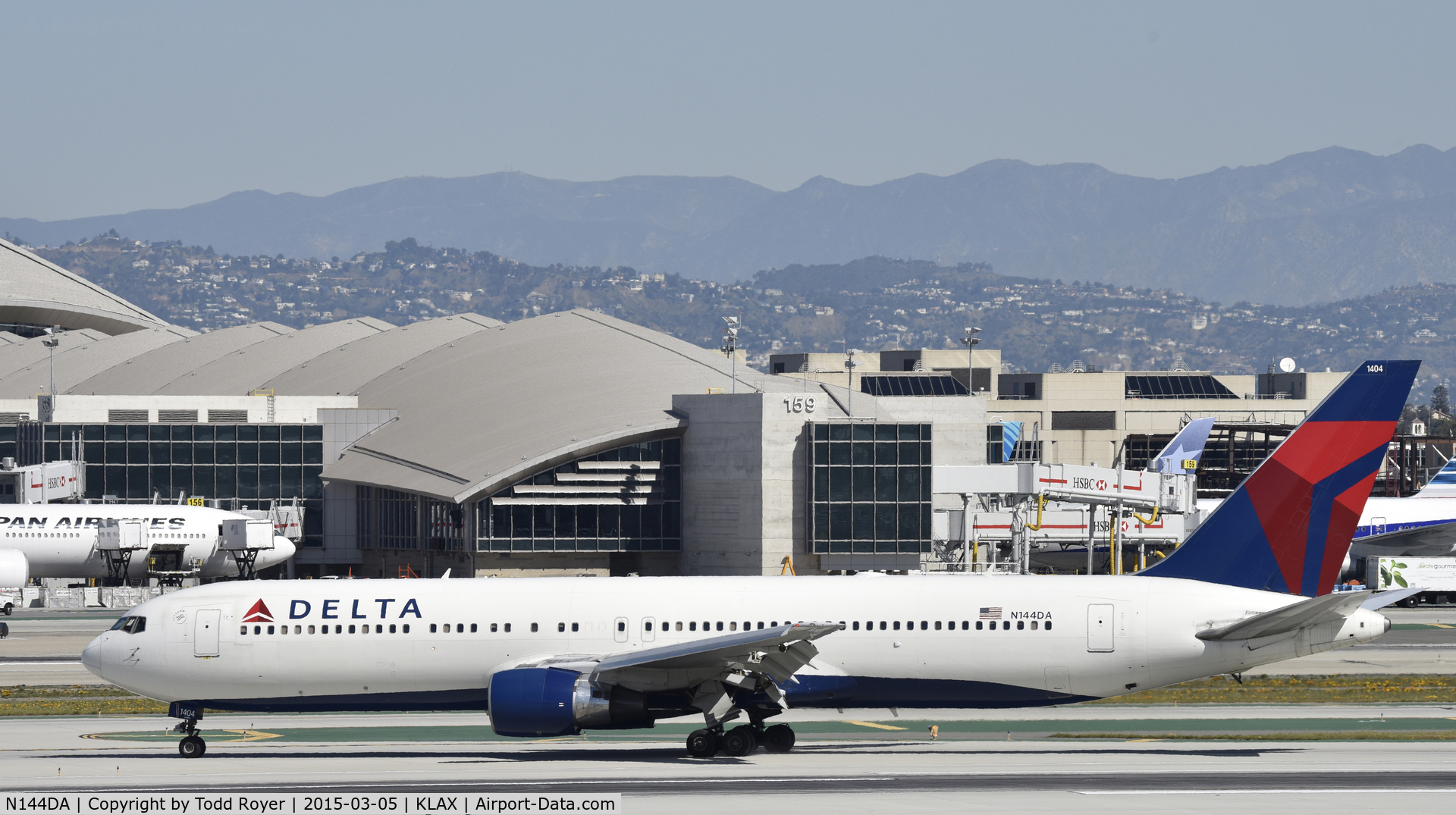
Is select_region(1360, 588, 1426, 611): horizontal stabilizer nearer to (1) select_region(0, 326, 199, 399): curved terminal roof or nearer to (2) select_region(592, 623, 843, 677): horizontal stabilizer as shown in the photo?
(2) select_region(592, 623, 843, 677): horizontal stabilizer

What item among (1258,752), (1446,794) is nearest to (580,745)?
(1258,752)

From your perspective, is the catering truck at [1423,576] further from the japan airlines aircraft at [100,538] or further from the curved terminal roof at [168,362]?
the curved terminal roof at [168,362]

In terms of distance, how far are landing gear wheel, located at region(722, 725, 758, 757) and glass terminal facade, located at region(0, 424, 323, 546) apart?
78.7 meters

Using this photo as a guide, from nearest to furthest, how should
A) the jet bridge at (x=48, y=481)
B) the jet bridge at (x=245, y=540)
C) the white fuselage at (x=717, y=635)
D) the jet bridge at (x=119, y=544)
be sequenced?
1. the white fuselage at (x=717, y=635)
2. the jet bridge at (x=119, y=544)
3. the jet bridge at (x=245, y=540)
4. the jet bridge at (x=48, y=481)

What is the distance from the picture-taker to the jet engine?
34062mm

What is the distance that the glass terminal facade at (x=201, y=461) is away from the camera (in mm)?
106875

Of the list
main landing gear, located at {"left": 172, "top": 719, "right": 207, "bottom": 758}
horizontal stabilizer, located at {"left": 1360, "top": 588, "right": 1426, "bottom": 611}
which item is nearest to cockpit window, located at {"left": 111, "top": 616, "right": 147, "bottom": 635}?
main landing gear, located at {"left": 172, "top": 719, "right": 207, "bottom": 758}

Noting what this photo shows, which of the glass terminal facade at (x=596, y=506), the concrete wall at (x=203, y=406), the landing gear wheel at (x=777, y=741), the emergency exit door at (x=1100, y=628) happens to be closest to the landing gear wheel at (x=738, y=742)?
the landing gear wheel at (x=777, y=741)

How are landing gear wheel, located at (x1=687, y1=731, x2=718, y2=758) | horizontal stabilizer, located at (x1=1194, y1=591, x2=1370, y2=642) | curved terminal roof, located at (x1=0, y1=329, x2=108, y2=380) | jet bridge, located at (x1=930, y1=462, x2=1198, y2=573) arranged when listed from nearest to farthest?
horizontal stabilizer, located at (x1=1194, y1=591, x2=1370, y2=642) → landing gear wheel, located at (x1=687, y1=731, x2=718, y2=758) → jet bridge, located at (x1=930, y1=462, x2=1198, y2=573) → curved terminal roof, located at (x1=0, y1=329, x2=108, y2=380)

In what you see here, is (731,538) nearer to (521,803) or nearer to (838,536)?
(838,536)

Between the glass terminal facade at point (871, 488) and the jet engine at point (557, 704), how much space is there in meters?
55.9

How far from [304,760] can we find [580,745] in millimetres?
6152

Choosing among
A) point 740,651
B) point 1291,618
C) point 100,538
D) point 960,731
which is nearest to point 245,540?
point 100,538

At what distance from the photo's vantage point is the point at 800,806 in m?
29.2
